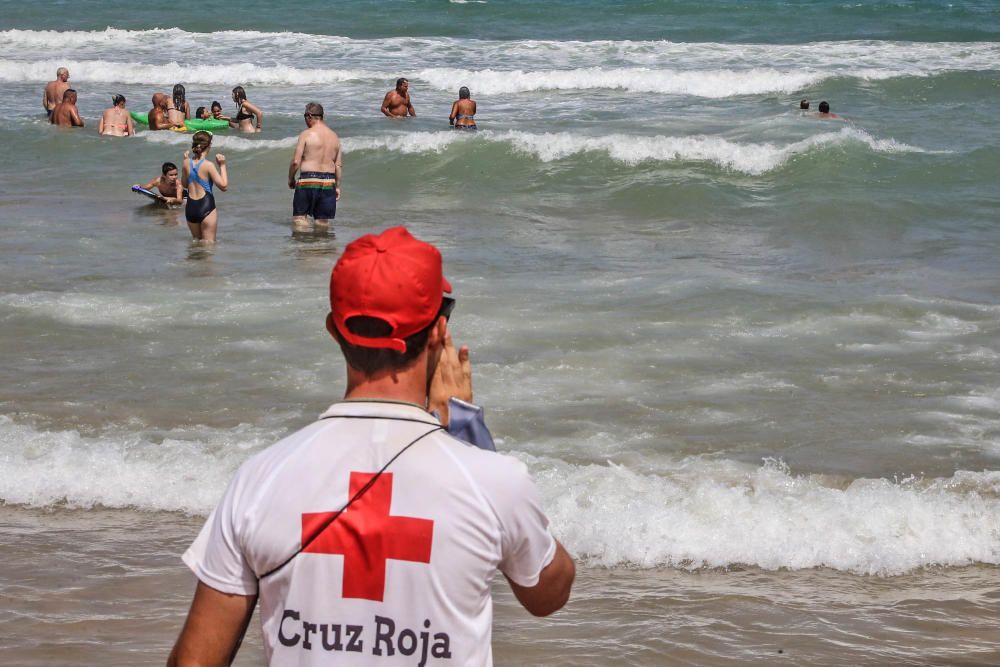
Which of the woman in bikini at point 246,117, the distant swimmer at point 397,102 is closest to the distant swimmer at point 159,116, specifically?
the woman in bikini at point 246,117

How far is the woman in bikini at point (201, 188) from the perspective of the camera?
12.2 metres

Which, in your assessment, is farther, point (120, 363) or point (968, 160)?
point (968, 160)

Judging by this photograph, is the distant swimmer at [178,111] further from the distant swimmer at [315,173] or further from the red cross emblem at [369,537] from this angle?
the red cross emblem at [369,537]

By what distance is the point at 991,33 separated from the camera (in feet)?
108

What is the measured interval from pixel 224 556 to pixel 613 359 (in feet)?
20.8

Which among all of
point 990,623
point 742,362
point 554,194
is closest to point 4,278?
point 742,362

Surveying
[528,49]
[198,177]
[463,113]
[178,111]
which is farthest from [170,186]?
[528,49]

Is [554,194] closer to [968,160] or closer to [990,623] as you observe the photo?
[968,160]

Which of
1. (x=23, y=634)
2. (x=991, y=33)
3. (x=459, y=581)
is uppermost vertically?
(x=991, y=33)

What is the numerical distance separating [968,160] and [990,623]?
12.3 metres

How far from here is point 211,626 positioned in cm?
200

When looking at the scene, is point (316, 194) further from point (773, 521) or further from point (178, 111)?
point (773, 521)

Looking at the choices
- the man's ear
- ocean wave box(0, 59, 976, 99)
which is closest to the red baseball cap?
the man's ear

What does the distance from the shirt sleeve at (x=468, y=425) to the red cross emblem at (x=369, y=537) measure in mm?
263
